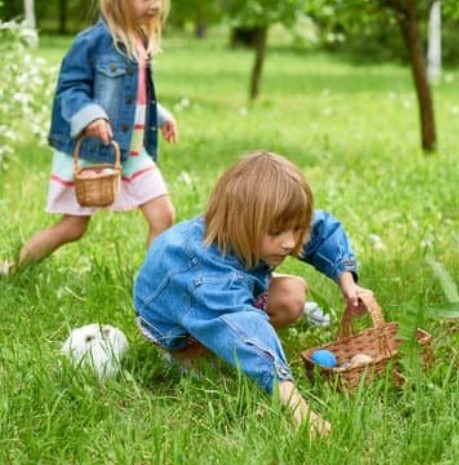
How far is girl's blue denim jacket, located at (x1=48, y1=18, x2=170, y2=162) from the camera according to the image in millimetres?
4906

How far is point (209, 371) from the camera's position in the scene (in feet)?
12.0

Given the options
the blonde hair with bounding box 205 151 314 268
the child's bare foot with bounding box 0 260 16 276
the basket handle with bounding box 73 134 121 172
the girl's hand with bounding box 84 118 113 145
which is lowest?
the child's bare foot with bounding box 0 260 16 276

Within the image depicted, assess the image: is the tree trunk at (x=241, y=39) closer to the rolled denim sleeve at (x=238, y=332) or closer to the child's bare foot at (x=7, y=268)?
the child's bare foot at (x=7, y=268)

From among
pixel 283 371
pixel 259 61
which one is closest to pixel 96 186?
pixel 283 371

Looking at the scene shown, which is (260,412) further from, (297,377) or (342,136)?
(342,136)

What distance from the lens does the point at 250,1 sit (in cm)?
1396

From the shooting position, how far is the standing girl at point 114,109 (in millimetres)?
4938

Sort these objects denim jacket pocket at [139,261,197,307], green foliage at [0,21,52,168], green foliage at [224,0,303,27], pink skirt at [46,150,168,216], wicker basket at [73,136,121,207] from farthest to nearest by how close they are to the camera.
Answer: green foliage at [224,0,303,27], green foliage at [0,21,52,168], pink skirt at [46,150,168,216], wicker basket at [73,136,121,207], denim jacket pocket at [139,261,197,307]

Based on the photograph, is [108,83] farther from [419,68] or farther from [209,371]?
[419,68]

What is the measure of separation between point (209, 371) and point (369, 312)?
1.78 feet

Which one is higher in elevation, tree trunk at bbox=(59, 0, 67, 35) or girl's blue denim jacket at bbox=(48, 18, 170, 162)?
girl's blue denim jacket at bbox=(48, 18, 170, 162)

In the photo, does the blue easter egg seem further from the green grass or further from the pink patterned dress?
the pink patterned dress

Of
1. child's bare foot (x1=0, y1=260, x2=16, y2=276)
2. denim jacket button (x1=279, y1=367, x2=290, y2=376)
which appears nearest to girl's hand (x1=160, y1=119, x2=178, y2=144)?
child's bare foot (x1=0, y1=260, x2=16, y2=276)

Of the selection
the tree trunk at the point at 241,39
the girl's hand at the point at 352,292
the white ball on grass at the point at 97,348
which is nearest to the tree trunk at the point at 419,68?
the girl's hand at the point at 352,292
